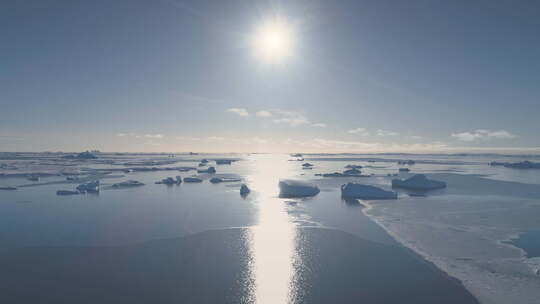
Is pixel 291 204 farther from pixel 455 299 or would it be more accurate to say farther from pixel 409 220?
pixel 455 299

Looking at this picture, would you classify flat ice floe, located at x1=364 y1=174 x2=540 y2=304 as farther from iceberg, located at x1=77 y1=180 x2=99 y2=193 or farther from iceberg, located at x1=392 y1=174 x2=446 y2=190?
iceberg, located at x1=77 y1=180 x2=99 y2=193

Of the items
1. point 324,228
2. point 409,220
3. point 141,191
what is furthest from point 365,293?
point 141,191

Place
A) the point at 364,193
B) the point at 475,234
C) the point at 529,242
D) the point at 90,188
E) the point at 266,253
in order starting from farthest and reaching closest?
the point at 90,188, the point at 364,193, the point at 475,234, the point at 529,242, the point at 266,253

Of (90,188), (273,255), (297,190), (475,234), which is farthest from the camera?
(90,188)

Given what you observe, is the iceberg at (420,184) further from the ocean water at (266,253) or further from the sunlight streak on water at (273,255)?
the sunlight streak on water at (273,255)

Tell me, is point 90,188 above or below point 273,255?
above

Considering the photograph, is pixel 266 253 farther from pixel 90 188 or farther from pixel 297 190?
pixel 90 188

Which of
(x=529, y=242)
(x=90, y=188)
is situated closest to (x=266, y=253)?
(x=529, y=242)
